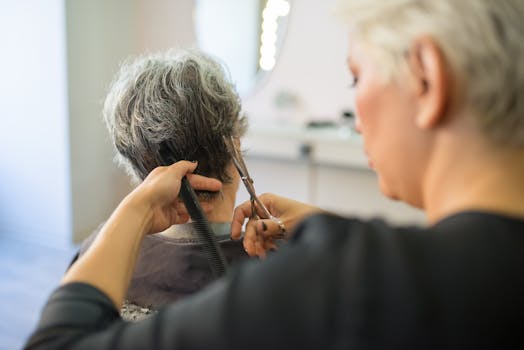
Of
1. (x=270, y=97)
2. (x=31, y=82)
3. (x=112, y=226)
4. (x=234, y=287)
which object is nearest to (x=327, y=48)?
(x=270, y=97)

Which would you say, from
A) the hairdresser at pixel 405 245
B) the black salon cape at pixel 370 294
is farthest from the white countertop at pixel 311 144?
the black salon cape at pixel 370 294

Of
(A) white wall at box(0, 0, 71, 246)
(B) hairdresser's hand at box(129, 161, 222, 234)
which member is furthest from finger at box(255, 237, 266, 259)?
(A) white wall at box(0, 0, 71, 246)

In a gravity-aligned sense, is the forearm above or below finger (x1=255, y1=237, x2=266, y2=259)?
above

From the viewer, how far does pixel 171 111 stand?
→ 3.92ft

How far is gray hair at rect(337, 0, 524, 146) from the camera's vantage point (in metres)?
0.54

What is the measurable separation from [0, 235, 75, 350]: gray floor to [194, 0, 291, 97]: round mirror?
1440 millimetres

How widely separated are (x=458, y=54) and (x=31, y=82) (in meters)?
3.06

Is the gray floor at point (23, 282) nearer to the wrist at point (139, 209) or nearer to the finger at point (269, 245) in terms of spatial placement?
the finger at point (269, 245)

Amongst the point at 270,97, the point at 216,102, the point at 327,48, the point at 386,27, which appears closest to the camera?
the point at 386,27

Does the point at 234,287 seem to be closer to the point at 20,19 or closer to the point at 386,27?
the point at 386,27

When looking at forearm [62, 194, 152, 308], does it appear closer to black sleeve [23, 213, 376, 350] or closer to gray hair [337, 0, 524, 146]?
black sleeve [23, 213, 376, 350]

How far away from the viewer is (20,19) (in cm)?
312

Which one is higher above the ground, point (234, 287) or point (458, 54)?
point (458, 54)

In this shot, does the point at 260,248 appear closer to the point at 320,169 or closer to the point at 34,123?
the point at 320,169
